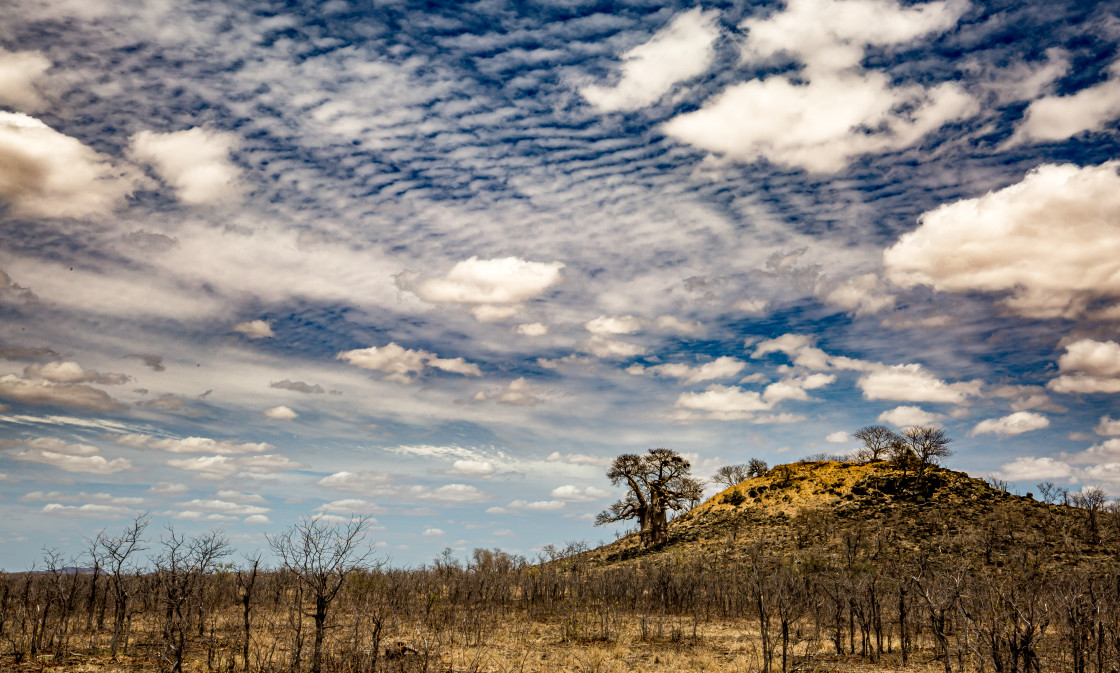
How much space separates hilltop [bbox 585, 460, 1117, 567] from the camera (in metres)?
54.4

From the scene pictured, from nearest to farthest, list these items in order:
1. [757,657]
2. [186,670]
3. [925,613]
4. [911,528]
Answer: [186,670] < [757,657] < [925,613] < [911,528]

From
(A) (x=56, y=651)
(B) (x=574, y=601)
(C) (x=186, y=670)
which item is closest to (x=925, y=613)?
(B) (x=574, y=601)

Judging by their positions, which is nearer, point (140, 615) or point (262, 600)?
point (140, 615)

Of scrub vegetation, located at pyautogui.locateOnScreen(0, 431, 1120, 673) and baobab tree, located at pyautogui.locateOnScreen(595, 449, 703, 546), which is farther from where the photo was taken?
baobab tree, located at pyautogui.locateOnScreen(595, 449, 703, 546)

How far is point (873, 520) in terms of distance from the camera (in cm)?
6462

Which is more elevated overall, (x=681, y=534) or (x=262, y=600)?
(x=681, y=534)

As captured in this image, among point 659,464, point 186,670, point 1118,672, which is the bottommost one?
point 186,670

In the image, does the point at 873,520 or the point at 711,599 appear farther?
the point at 873,520

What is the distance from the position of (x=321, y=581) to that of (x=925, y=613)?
1727 inches

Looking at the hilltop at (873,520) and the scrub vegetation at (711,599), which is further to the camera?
the hilltop at (873,520)

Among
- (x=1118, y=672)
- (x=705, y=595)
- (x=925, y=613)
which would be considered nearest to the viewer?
(x=1118, y=672)

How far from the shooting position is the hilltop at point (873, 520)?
2143 inches

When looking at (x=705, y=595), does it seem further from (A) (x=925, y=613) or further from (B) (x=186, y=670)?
(B) (x=186, y=670)

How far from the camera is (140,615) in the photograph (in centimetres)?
5450
